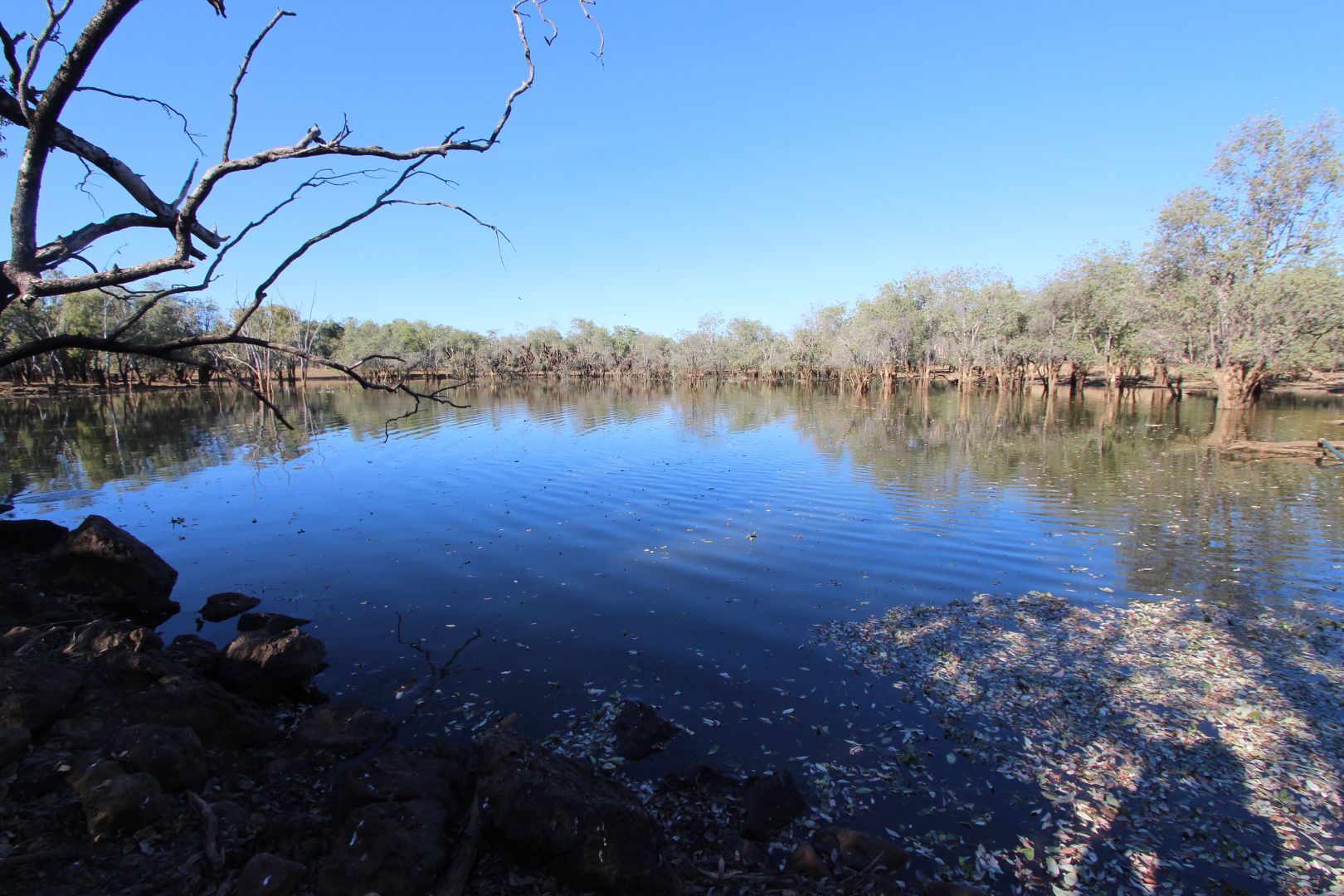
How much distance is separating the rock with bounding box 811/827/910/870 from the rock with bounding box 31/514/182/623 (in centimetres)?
808

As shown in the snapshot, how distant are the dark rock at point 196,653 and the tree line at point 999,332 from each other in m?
2.69

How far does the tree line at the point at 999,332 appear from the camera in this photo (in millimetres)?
26828

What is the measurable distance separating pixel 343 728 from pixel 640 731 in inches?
93.7

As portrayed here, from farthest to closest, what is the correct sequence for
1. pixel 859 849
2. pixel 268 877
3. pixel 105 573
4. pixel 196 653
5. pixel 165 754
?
pixel 105 573, pixel 196 653, pixel 165 754, pixel 859 849, pixel 268 877

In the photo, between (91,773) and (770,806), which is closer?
(91,773)

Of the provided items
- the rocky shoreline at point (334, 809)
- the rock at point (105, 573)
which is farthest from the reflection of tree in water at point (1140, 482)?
the rock at point (105, 573)

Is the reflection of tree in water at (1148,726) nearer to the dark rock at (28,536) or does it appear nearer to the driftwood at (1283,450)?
the dark rock at (28,536)

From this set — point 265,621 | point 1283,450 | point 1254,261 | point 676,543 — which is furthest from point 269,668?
point 1254,261

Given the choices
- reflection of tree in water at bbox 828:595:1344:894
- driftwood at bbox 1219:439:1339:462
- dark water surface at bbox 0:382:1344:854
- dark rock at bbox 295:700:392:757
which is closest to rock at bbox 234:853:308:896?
dark rock at bbox 295:700:392:757

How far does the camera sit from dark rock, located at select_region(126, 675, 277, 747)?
14.7 ft

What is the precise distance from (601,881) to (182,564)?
9.44m

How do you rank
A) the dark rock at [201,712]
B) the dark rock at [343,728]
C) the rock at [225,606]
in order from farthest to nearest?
1. the rock at [225,606]
2. the dark rock at [343,728]
3. the dark rock at [201,712]

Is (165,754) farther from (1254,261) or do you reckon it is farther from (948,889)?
(1254,261)

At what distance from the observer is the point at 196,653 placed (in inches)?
240
